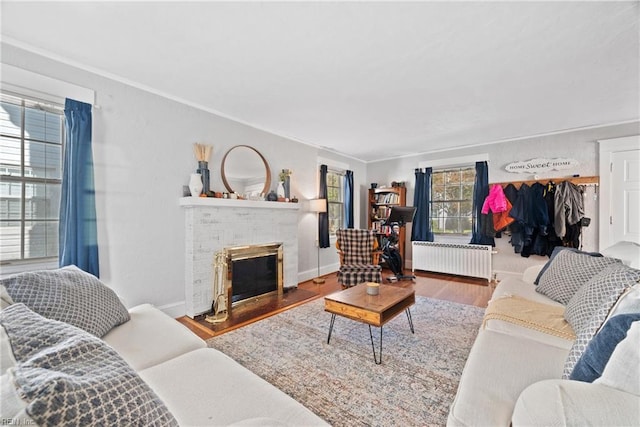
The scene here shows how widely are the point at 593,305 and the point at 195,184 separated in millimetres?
3512

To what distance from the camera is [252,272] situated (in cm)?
362

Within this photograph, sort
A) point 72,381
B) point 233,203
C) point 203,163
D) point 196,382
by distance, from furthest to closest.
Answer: point 233,203
point 203,163
point 196,382
point 72,381

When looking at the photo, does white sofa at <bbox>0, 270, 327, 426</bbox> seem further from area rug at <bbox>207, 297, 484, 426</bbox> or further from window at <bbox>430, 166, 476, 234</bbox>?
window at <bbox>430, 166, 476, 234</bbox>

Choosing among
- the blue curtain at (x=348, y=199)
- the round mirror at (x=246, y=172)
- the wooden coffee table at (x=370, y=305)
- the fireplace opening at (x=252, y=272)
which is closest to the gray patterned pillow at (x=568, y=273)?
the wooden coffee table at (x=370, y=305)

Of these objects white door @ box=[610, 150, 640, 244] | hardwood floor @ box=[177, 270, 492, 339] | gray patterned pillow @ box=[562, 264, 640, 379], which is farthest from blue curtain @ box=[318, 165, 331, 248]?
white door @ box=[610, 150, 640, 244]

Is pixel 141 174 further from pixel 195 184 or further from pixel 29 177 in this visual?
pixel 29 177

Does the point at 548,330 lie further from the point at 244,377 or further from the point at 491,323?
the point at 244,377

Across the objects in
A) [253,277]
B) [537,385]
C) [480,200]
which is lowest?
[253,277]

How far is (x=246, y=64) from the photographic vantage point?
238 centimetres

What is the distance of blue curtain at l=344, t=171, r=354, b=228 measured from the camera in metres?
5.82

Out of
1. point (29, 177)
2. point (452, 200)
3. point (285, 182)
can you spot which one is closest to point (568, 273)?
point (452, 200)

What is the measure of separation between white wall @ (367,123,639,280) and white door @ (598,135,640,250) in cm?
10

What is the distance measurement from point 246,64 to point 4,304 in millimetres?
2229

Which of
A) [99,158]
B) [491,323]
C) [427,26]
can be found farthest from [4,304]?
[427,26]
